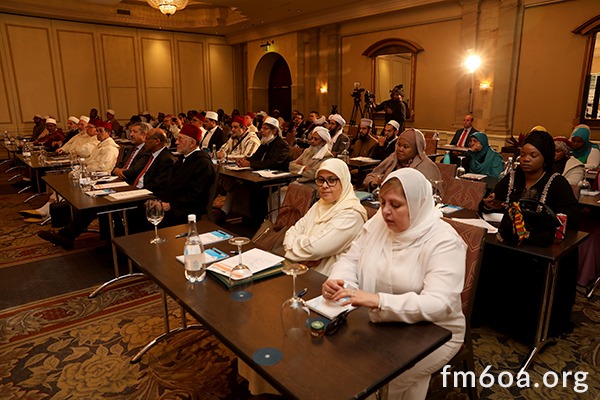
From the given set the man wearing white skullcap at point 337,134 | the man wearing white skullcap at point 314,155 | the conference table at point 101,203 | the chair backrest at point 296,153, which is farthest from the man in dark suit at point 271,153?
the conference table at point 101,203

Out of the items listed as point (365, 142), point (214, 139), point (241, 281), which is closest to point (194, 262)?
point (241, 281)

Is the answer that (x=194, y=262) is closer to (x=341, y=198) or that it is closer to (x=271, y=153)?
(x=341, y=198)

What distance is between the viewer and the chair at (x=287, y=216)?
2.94 meters

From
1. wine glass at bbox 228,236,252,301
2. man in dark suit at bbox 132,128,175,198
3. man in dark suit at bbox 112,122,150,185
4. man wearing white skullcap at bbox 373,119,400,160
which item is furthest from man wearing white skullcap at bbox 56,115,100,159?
wine glass at bbox 228,236,252,301

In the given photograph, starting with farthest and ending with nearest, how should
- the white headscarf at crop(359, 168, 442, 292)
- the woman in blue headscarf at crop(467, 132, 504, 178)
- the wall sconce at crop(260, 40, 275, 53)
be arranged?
the wall sconce at crop(260, 40, 275, 53) < the woman in blue headscarf at crop(467, 132, 504, 178) < the white headscarf at crop(359, 168, 442, 292)

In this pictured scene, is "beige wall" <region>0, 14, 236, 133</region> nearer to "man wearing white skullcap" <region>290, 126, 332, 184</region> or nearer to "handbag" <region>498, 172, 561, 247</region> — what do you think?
"man wearing white skullcap" <region>290, 126, 332, 184</region>

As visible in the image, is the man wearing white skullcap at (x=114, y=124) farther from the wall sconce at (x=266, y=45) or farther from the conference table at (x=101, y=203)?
the conference table at (x=101, y=203)

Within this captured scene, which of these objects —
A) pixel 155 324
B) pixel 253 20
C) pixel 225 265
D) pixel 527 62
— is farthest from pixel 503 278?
pixel 253 20

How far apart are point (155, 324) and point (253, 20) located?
1094 cm

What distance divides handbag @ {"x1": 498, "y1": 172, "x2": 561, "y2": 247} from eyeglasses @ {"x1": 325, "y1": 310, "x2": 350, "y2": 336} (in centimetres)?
143

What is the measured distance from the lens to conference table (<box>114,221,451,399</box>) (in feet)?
4.09

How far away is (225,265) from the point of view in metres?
2.05

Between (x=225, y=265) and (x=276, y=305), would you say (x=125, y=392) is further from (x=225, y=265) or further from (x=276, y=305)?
(x=276, y=305)

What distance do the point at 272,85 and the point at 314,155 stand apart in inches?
396
